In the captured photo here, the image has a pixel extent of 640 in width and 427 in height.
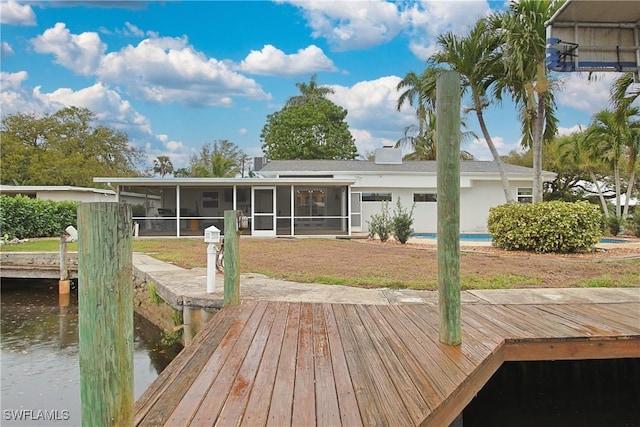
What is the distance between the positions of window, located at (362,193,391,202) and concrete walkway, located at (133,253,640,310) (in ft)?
41.3

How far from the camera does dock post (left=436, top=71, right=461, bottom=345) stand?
2.77 metres

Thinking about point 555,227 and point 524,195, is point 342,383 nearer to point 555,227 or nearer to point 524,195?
point 555,227

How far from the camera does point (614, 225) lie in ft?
51.0

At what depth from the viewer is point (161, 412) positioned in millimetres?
1996

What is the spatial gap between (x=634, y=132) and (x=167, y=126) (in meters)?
30.8

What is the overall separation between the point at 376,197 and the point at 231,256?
48.4 ft

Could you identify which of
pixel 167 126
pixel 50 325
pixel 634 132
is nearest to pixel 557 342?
pixel 50 325

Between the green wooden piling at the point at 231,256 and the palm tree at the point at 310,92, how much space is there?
3357 cm

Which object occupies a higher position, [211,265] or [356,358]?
[211,265]

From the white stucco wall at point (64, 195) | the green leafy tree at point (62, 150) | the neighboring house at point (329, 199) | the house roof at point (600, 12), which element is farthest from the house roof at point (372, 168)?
the green leafy tree at point (62, 150)

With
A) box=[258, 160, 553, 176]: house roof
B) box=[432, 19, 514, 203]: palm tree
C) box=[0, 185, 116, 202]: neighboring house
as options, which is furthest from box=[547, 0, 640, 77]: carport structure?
box=[0, 185, 116, 202]: neighboring house

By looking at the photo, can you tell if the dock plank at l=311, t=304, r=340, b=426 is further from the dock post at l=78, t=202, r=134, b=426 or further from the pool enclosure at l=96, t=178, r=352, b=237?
the pool enclosure at l=96, t=178, r=352, b=237

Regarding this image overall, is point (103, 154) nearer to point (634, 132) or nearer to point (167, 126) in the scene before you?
point (167, 126)

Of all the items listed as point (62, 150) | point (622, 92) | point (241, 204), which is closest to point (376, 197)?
point (241, 204)
